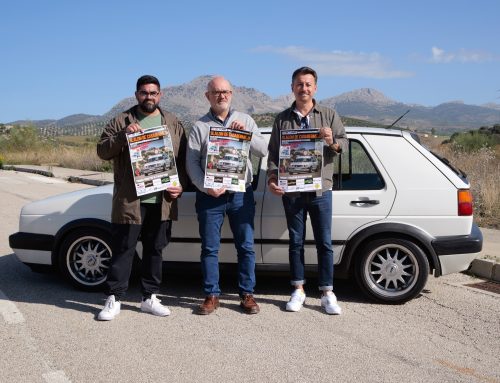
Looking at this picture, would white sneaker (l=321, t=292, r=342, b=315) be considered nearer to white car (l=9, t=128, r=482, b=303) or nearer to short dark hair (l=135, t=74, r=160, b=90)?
white car (l=9, t=128, r=482, b=303)

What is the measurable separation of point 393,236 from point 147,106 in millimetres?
2446

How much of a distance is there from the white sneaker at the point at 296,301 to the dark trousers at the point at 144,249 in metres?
1.19

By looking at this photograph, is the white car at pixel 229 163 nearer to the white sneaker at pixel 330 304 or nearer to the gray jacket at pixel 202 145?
the gray jacket at pixel 202 145

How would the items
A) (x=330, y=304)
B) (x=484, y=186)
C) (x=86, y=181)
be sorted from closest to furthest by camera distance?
(x=330, y=304), (x=484, y=186), (x=86, y=181)

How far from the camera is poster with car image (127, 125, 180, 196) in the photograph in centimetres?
457

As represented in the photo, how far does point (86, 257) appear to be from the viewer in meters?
5.41

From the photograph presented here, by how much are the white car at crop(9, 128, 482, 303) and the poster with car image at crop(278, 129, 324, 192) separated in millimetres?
391

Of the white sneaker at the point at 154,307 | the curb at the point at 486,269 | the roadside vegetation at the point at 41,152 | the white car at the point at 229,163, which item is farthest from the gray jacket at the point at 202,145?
the roadside vegetation at the point at 41,152

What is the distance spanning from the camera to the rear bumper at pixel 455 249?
193 inches

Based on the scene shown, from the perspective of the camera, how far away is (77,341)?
4195mm

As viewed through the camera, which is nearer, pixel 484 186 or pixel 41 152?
pixel 484 186

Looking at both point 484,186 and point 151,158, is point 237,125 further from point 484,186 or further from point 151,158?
point 484,186

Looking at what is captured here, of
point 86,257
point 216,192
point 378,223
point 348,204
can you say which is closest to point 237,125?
point 216,192

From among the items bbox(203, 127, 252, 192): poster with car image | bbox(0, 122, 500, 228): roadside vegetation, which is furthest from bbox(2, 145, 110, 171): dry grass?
bbox(203, 127, 252, 192): poster with car image
